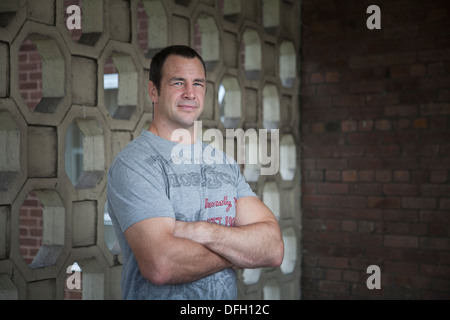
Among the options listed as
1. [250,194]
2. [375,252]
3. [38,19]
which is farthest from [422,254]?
[38,19]

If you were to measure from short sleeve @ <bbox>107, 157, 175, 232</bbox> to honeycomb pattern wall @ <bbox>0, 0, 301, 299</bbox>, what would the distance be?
463mm

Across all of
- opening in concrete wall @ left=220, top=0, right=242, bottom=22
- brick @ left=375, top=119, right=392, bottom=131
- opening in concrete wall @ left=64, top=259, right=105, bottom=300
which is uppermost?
opening in concrete wall @ left=220, top=0, right=242, bottom=22

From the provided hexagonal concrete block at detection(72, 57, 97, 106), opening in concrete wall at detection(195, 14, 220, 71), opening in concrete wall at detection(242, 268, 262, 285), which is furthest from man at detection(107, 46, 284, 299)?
opening in concrete wall at detection(242, 268, 262, 285)

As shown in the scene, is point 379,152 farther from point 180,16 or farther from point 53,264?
point 53,264

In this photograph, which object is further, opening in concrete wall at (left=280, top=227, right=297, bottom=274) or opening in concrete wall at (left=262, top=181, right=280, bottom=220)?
opening in concrete wall at (left=280, top=227, right=297, bottom=274)

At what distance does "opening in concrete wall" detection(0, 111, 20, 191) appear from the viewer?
83.9 inches

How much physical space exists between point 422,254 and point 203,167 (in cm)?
209

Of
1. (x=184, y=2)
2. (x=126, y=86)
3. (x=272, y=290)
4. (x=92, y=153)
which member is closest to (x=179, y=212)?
(x=92, y=153)

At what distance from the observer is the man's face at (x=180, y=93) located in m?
2.08

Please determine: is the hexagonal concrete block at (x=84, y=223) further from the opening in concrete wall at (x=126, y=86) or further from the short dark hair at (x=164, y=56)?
the short dark hair at (x=164, y=56)

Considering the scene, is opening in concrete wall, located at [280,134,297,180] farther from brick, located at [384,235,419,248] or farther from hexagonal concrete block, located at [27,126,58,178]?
hexagonal concrete block, located at [27,126,58,178]

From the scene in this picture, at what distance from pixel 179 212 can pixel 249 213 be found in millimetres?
329

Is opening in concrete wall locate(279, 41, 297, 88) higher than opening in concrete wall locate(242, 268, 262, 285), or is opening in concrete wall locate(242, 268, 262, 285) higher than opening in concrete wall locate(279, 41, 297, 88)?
opening in concrete wall locate(279, 41, 297, 88)

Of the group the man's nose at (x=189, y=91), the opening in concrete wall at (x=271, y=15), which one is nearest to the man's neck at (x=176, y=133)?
the man's nose at (x=189, y=91)
